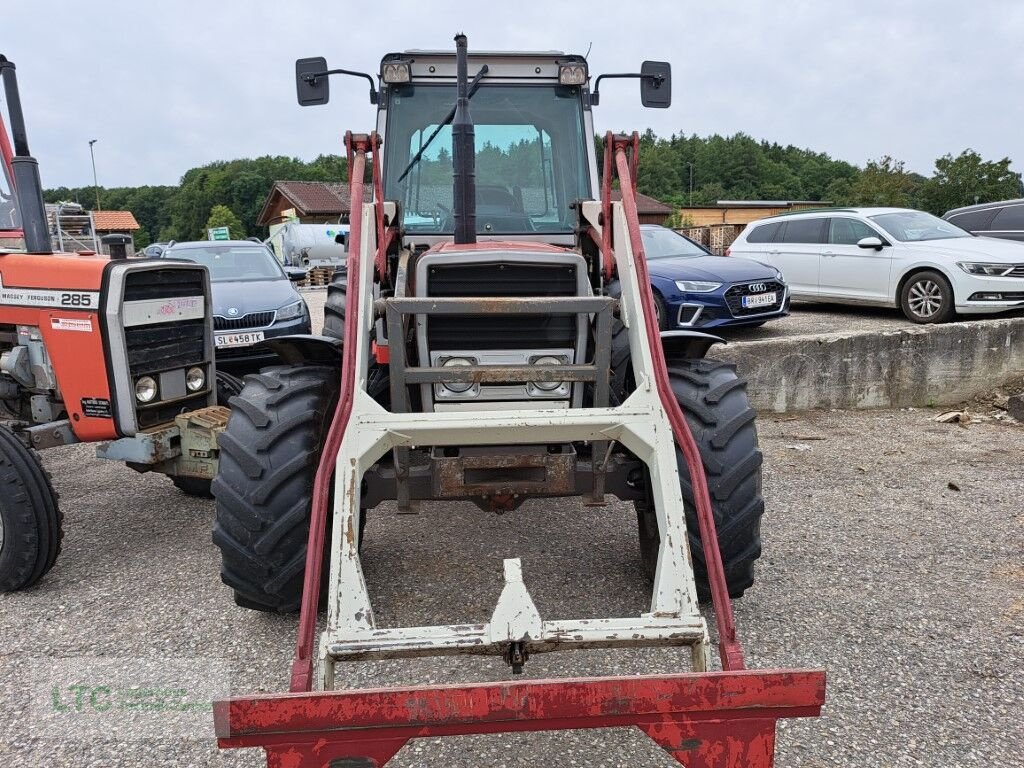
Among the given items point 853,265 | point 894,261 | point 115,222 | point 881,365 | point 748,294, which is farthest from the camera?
point 115,222

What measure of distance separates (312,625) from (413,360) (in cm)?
134

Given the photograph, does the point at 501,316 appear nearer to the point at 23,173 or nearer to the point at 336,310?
the point at 336,310

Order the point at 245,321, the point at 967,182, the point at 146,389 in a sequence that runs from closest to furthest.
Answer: the point at 146,389 < the point at 245,321 < the point at 967,182

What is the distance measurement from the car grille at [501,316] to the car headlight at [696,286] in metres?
5.48

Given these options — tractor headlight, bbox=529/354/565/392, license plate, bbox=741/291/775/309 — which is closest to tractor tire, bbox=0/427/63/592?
tractor headlight, bbox=529/354/565/392

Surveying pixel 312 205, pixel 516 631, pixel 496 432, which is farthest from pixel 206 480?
pixel 312 205

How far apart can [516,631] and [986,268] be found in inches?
343

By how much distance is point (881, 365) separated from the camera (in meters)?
7.62

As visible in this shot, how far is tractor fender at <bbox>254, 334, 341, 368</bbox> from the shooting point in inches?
140

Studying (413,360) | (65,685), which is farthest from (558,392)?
(65,685)

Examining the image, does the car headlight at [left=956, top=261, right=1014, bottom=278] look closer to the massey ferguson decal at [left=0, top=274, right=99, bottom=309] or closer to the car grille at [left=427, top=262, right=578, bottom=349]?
the car grille at [left=427, top=262, right=578, bottom=349]

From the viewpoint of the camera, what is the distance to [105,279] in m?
4.16

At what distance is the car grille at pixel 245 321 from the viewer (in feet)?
27.7

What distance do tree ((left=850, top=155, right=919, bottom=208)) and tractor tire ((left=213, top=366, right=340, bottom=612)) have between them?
4163 cm
